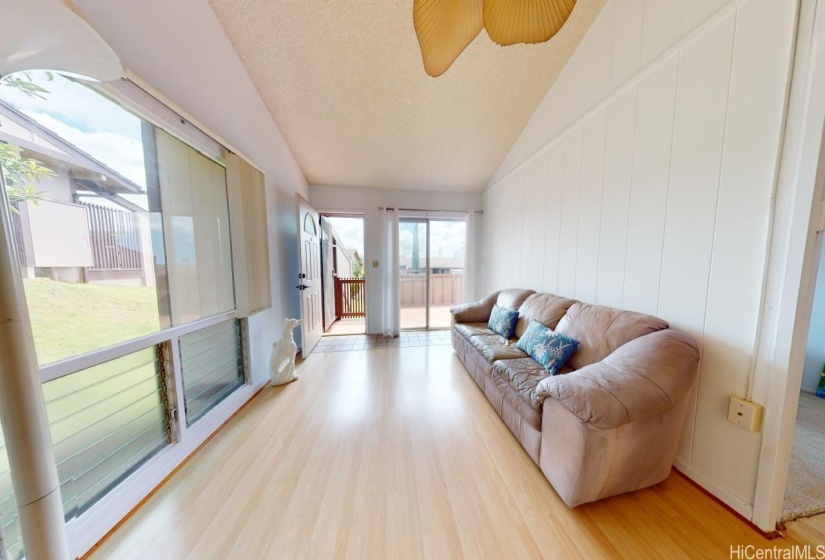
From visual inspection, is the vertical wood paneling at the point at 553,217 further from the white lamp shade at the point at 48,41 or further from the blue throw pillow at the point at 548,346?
the white lamp shade at the point at 48,41

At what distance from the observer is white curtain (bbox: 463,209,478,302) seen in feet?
13.1

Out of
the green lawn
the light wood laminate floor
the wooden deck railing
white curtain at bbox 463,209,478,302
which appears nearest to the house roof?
the green lawn

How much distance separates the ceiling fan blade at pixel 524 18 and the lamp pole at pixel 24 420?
1560 mm

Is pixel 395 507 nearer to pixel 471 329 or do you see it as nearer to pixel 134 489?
pixel 134 489

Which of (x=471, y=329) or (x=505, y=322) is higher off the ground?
(x=505, y=322)

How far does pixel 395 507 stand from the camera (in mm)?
1188

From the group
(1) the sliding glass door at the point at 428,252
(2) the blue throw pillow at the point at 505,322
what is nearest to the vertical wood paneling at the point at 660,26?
(2) the blue throw pillow at the point at 505,322

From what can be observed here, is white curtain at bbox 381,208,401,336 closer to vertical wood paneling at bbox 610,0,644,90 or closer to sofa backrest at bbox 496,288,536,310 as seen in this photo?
sofa backrest at bbox 496,288,536,310

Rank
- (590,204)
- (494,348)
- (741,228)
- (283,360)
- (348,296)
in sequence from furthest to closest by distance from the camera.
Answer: (348,296), (283,360), (494,348), (590,204), (741,228)

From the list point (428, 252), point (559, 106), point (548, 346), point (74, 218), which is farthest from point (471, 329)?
point (74, 218)

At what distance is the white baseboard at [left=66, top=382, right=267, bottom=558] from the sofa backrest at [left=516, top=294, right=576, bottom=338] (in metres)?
2.60

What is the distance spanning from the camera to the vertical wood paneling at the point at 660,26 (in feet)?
4.49

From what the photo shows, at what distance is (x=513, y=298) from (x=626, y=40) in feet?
7.00

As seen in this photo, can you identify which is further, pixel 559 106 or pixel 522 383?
pixel 559 106
